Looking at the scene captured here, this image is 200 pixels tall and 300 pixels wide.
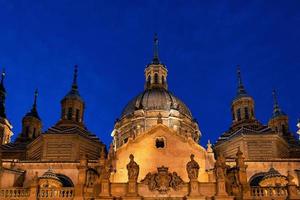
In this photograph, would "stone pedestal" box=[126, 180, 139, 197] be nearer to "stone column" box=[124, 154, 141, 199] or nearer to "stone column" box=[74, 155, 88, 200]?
"stone column" box=[124, 154, 141, 199]

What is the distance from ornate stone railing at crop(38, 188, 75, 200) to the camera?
3866cm

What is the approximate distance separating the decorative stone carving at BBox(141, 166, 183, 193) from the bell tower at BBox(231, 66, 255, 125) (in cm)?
2398

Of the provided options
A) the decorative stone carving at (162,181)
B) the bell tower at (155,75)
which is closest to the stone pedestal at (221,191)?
the decorative stone carving at (162,181)

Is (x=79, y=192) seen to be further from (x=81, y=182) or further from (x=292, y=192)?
(x=292, y=192)

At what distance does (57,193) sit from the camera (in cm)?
3900

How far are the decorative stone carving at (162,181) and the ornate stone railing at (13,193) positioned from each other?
1027 centimetres

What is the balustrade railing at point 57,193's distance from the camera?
38.7 meters

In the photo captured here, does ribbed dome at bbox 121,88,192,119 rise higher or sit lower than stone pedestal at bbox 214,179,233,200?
higher

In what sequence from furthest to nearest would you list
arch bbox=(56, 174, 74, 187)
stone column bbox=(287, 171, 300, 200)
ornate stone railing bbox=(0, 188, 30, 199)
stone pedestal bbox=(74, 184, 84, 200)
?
1. arch bbox=(56, 174, 74, 187)
2. ornate stone railing bbox=(0, 188, 30, 199)
3. stone column bbox=(287, 171, 300, 200)
4. stone pedestal bbox=(74, 184, 84, 200)

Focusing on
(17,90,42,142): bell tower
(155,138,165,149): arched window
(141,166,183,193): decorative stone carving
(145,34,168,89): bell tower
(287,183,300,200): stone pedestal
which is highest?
(145,34,168,89): bell tower

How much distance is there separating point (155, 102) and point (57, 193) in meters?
30.1

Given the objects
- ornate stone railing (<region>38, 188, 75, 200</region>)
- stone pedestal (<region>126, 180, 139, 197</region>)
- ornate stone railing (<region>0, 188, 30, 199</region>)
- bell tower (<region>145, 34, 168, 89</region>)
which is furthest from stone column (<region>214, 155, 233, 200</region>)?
bell tower (<region>145, 34, 168, 89</region>)

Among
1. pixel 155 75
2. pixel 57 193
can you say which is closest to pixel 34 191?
pixel 57 193

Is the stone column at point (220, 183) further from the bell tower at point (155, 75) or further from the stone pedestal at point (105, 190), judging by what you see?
the bell tower at point (155, 75)
